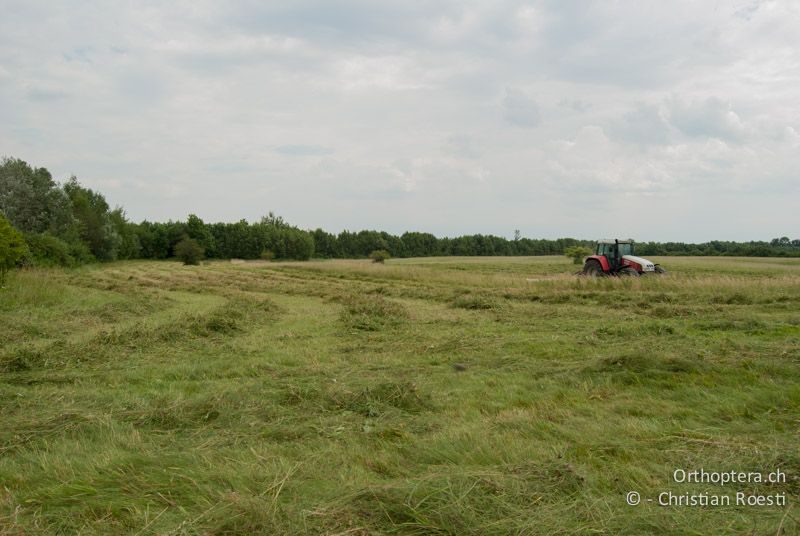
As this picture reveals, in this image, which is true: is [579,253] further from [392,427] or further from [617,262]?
[392,427]

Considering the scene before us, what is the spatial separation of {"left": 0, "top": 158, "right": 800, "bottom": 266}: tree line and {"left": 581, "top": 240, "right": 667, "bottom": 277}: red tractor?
24561mm

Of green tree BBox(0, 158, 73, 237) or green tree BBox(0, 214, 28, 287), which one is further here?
green tree BBox(0, 158, 73, 237)

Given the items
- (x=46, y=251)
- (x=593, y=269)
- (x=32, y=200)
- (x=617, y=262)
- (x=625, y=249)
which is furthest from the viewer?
(x=32, y=200)

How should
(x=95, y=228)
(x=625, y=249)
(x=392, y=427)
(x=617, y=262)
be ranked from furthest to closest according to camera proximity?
(x=95, y=228), (x=625, y=249), (x=617, y=262), (x=392, y=427)

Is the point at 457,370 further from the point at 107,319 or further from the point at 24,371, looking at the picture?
the point at 107,319

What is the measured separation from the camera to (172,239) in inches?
2940

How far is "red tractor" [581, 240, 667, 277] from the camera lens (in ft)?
75.5

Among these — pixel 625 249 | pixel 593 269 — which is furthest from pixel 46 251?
pixel 625 249

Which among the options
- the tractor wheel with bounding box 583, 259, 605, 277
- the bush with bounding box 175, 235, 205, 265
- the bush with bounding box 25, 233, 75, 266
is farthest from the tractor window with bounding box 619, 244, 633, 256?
the bush with bounding box 175, 235, 205, 265

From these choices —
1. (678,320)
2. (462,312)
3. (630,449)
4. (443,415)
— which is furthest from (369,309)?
(630,449)

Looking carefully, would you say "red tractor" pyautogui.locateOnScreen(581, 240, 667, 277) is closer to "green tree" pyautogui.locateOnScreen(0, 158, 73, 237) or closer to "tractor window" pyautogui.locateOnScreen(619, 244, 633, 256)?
"tractor window" pyautogui.locateOnScreen(619, 244, 633, 256)

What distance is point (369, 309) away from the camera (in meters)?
14.2

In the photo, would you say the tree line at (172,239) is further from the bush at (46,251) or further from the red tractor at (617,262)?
the red tractor at (617,262)

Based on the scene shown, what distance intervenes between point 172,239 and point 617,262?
218 ft
